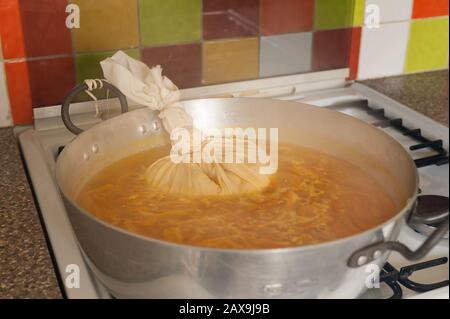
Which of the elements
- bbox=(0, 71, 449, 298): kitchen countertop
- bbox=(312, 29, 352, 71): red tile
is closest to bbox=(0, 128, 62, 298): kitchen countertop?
bbox=(0, 71, 449, 298): kitchen countertop

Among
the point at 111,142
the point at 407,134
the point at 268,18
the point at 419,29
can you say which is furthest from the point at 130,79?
the point at 419,29

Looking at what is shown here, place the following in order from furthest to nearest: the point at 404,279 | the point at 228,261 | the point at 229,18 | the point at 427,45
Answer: the point at 427,45 < the point at 229,18 < the point at 404,279 < the point at 228,261

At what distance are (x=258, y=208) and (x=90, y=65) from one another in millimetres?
422

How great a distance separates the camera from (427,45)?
1.31 metres

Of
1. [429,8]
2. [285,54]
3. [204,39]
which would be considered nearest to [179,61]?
[204,39]

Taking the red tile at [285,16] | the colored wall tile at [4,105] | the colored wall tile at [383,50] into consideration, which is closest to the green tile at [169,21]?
the red tile at [285,16]

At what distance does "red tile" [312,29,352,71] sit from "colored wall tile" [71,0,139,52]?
35 cm

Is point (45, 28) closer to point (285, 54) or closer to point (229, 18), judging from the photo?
point (229, 18)

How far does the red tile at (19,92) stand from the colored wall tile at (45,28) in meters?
0.03

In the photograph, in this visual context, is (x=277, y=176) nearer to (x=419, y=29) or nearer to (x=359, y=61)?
(x=359, y=61)

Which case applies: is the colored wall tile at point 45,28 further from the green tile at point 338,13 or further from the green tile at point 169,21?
the green tile at point 338,13

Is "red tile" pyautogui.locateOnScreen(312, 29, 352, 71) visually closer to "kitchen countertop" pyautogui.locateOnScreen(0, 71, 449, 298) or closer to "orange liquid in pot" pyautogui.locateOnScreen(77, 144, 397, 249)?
"kitchen countertop" pyautogui.locateOnScreen(0, 71, 449, 298)

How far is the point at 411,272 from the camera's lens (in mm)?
721
